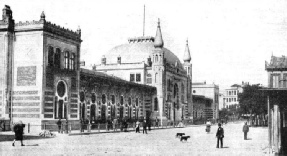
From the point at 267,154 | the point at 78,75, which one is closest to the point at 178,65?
the point at 78,75

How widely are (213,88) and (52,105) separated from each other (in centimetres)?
7859

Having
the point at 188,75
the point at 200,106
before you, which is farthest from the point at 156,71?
the point at 200,106

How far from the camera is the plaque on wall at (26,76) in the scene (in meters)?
39.3

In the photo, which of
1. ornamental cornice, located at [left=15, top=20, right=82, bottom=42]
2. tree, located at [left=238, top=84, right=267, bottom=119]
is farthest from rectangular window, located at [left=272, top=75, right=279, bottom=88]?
ornamental cornice, located at [left=15, top=20, right=82, bottom=42]

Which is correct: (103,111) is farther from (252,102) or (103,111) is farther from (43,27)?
(252,102)

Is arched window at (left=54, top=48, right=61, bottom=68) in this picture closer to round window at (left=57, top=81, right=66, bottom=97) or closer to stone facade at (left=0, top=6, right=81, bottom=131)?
stone facade at (left=0, top=6, right=81, bottom=131)

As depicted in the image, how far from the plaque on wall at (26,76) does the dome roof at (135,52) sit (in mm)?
37664

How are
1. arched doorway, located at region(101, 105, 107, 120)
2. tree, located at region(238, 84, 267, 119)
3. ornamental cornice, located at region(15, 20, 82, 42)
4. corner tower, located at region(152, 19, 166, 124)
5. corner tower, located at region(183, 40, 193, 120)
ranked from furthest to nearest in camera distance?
corner tower, located at region(183, 40, 193, 120) → corner tower, located at region(152, 19, 166, 124) → tree, located at region(238, 84, 267, 119) → arched doorway, located at region(101, 105, 107, 120) → ornamental cornice, located at region(15, 20, 82, 42)

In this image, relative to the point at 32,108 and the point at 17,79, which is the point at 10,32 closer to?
the point at 17,79

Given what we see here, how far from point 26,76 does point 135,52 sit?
39874 millimetres

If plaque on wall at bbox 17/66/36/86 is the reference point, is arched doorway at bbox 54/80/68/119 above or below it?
below

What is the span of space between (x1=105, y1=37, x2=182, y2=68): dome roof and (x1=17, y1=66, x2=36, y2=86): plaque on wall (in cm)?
3766

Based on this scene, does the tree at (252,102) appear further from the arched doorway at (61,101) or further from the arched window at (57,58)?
the arched window at (57,58)

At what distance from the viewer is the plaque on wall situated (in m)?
39.3
